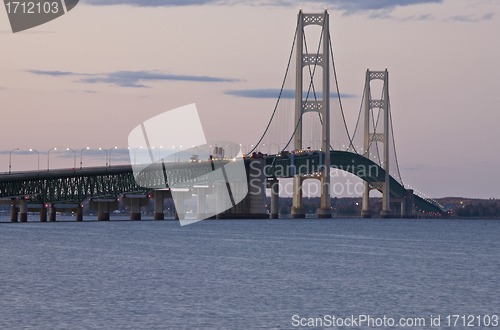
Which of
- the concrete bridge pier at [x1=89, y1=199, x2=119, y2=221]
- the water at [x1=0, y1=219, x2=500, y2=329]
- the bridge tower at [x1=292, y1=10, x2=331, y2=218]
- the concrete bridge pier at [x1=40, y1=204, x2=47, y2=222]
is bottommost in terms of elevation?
the water at [x1=0, y1=219, x2=500, y2=329]

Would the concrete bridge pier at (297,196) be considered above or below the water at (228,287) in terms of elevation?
above

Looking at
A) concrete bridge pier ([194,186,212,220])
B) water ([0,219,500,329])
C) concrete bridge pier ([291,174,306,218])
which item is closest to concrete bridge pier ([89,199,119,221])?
concrete bridge pier ([194,186,212,220])

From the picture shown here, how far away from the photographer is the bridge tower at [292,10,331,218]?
388ft

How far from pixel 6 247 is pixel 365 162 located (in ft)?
297

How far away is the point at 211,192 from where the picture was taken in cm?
14088

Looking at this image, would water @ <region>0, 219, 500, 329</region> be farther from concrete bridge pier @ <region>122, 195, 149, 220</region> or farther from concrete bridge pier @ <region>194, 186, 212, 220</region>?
concrete bridge pier @ <region>194, 186, 212, 220</region>

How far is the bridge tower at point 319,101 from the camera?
118125 millimetres

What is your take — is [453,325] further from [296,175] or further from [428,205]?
[428,205]

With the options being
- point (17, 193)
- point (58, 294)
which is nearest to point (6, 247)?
point (58, 294)

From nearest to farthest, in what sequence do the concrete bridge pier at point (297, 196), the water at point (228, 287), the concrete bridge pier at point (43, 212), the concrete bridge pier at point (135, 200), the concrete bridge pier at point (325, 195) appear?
the water at point (228, 287) → the concrete bridge pier at point (325, 195) → the concrete bridge pier at point (43, 212) → the concrete bridge pier at point (297, 196) → the concrete bridge pier at point (135, 200)

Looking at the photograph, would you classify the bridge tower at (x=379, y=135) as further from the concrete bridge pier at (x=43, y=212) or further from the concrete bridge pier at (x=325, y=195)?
Result: the concrete bridge pier at (x=43, y=212)

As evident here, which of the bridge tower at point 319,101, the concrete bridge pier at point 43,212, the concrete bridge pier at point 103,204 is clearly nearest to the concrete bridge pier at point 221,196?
the bridge tower at point 319,101

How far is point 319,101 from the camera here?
400 feet

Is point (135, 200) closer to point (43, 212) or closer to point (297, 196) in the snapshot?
point (43, 212)
